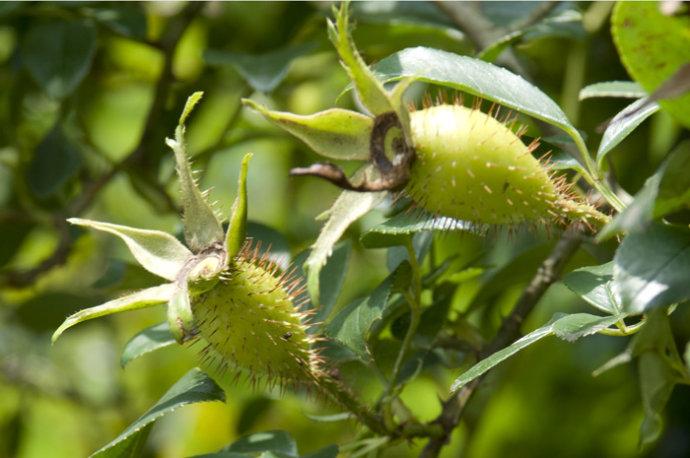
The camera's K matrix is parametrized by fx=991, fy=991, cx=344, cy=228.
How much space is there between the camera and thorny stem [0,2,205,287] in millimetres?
1877

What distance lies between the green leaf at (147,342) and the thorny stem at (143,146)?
26.0 inches

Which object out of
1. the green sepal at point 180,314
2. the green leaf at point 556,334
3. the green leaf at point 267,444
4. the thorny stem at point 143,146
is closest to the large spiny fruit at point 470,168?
the green leaf at point 556,334

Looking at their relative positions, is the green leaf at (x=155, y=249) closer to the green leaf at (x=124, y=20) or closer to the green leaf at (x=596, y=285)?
the green leaf at (x=596, y=285)

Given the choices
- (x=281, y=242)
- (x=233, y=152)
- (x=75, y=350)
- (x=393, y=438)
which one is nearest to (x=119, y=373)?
(x=75, y=350)

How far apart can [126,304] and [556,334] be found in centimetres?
42

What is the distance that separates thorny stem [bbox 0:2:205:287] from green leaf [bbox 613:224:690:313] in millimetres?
1240

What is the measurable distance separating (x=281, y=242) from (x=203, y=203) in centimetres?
41

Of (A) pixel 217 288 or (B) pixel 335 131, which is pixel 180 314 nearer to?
(A) pixel 217 288

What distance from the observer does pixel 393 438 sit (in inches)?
47.8

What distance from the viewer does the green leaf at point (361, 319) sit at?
1087mm

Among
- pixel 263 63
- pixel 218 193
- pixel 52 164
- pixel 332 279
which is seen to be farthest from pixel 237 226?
pixel 218 193

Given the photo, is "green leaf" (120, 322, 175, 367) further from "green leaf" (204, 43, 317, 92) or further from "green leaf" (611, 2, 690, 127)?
"green leaf" (611, 2, 690, 127)

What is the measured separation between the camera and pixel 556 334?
0.95m

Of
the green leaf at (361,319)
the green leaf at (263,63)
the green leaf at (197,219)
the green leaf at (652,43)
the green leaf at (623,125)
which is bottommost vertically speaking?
the green leaf at (361,319)
